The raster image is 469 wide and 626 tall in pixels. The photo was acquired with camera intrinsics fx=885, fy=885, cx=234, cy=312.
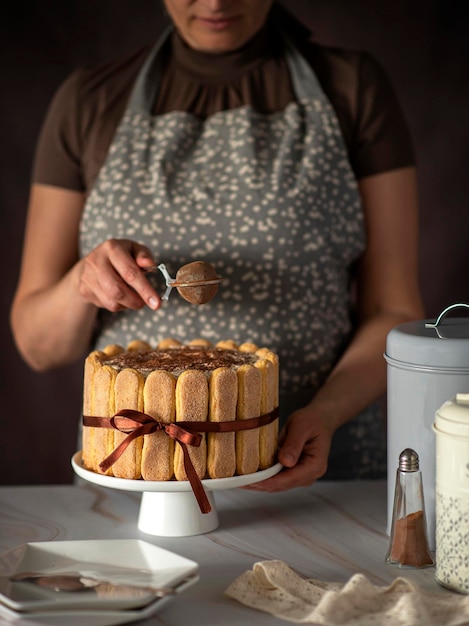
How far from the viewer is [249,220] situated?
5.19 feet

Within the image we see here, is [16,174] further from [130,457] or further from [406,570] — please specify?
[406,570]

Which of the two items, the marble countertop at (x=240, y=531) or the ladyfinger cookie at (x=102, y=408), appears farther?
the ladyfinger cookie at (x=102, y=408)

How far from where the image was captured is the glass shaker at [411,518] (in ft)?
3.47

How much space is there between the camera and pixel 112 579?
37.0 inches

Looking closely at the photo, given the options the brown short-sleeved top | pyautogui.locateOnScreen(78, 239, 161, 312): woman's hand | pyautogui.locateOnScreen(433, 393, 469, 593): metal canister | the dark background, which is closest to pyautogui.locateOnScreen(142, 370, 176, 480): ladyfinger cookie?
pyautogui.locateOnScreen(78, 239, 161, 312): woman's hand

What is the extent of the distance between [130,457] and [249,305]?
1.82 feet

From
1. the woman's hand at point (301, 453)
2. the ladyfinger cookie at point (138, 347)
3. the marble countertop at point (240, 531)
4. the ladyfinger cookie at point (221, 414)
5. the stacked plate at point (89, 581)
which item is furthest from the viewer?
the ladyfinger cookie at point (138, 347)

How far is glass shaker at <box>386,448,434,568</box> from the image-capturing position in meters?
1.06

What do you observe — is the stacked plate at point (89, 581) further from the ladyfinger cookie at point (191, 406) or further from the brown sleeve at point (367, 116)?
the brown sleeve at point (367, 116)

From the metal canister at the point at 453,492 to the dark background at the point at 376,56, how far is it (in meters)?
1.29

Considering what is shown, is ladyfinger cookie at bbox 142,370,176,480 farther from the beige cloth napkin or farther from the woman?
the woman

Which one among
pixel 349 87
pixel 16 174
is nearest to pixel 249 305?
pixel 349 87

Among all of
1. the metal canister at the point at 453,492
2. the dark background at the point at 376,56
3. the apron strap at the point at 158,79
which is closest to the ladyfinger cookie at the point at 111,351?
the metal canister at the point at 453,492

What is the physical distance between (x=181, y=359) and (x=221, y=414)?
0.12 m
